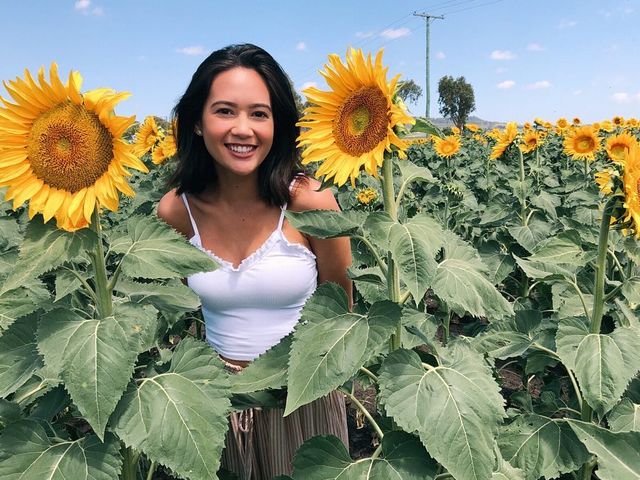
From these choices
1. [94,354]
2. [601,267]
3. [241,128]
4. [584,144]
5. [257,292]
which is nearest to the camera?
[94,354]

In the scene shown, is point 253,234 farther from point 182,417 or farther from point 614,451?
point 614,451

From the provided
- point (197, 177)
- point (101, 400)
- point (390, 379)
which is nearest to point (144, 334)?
point (101, 400)

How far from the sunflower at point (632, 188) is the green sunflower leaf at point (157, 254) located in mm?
1252

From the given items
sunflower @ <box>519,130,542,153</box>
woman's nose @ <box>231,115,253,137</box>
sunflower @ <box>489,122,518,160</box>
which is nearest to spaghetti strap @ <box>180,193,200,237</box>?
woman's nose @ <box>231,115,253,137</box>

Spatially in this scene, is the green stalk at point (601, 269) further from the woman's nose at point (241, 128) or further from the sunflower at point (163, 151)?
the sunflower at point (163, 151)

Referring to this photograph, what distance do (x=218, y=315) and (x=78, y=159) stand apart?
3.95 feet

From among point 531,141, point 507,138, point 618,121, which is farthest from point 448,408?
point 618,121

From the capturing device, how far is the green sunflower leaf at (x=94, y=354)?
Answer: 135 centimetres

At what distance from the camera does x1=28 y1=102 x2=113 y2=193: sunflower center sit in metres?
1.37

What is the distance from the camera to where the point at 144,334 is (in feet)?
4.92

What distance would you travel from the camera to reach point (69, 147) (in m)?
1.39

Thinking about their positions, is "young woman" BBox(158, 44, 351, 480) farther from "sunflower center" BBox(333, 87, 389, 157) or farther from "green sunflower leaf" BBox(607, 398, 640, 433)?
"green sunflower leaf" BBox(607, 398, 640, 433)

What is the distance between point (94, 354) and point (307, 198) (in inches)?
48.9

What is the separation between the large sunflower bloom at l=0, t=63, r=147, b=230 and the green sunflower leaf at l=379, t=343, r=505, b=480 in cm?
86
